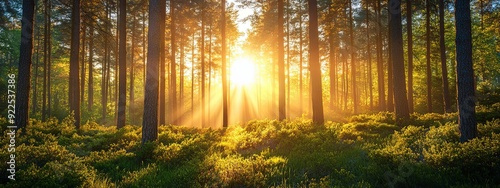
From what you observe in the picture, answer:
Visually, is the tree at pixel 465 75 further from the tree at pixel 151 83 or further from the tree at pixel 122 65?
the tree at pixel 122 65

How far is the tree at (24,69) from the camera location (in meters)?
11.3

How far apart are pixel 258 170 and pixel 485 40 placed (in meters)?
35.7

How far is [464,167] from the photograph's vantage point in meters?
5.54

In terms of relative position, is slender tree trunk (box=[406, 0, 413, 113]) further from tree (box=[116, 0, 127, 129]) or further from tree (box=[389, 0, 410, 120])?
tree (box=[116, 0, 127, 129])

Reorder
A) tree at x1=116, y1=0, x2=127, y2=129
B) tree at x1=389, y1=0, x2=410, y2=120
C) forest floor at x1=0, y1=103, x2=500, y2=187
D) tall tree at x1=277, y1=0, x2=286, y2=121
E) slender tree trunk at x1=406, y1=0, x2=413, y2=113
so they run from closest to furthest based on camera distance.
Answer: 1. forest floor at x1=0, y1=103, x2=500, y2=187
2. tree at x1=389, y1=0, x2=410, y2=120
3. tree at x1=116, y1=0, x2=127, y2=129
4. tall tree at x1=277, y1=0, x2=286, y2=121
5. slender tree trunk at x1=406, y1=0, x2=413, y2=113

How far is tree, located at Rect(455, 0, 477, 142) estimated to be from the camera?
7.23 metres

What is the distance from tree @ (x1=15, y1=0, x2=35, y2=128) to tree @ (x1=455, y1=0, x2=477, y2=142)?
1616 cm

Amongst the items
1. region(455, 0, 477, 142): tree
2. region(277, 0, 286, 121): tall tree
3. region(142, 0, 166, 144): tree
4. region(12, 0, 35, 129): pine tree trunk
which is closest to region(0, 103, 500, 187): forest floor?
region(455, 0, 477, 142): tree

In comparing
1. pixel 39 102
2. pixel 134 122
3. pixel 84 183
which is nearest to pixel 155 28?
pixel 84 183

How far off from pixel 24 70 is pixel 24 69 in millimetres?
44

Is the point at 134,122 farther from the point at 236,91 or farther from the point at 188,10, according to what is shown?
the point at 236,91

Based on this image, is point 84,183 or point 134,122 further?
point 134,122

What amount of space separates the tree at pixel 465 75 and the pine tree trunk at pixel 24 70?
16165 millimetres

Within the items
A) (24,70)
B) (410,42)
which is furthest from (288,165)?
(410,42)
